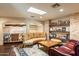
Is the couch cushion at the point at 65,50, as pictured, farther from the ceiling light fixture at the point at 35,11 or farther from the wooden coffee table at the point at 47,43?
the ceiling light fixture at the point at 35,11

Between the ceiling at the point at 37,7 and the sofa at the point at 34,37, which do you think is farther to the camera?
the sofa at the point at 34,37

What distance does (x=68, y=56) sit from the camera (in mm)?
1423

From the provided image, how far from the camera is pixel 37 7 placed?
1.44 metres

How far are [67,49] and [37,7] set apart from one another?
0.66 metres

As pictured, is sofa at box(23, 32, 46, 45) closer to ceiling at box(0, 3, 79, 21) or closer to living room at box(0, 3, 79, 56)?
living room at box(0, 3, 79, 56)

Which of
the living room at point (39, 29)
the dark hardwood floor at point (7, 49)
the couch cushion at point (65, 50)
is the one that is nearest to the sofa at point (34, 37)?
the living room at point (39, 29)

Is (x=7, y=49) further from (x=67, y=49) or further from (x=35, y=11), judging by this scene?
(x=67, y=49)

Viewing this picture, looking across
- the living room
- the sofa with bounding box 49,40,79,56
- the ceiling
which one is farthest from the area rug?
the ceiling

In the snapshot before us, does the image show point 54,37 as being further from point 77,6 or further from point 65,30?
point 77,6

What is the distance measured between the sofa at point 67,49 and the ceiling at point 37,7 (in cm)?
39

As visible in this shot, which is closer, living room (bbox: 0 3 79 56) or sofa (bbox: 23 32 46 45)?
living room (bbox: 0 3 79 56)

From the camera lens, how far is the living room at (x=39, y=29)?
143 cm

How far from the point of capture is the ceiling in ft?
4.61

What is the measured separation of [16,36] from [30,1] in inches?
20.0
